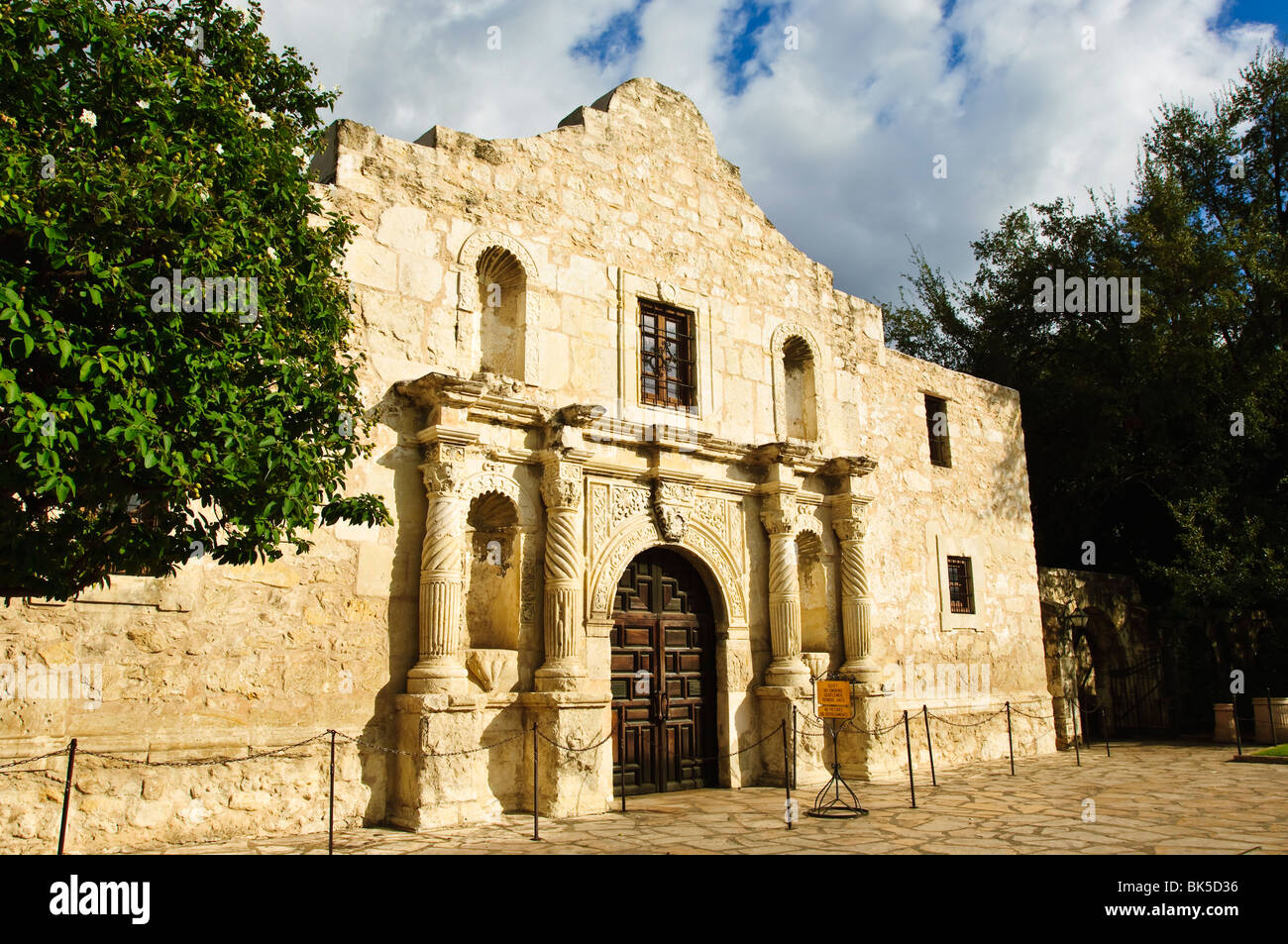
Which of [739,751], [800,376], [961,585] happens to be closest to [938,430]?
[961,585]

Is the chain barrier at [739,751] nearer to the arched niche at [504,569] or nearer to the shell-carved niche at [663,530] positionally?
the shell-carved niche at [663,530]

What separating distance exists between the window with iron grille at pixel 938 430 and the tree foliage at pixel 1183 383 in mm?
4657

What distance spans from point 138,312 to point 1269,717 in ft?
56.6

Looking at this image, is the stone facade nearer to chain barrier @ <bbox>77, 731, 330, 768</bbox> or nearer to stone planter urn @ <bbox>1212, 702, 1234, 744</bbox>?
chain barrier @ <bbox>77, 731, 330, 768</bbox>

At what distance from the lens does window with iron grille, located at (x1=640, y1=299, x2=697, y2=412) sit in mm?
11125

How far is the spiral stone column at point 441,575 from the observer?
8.37m

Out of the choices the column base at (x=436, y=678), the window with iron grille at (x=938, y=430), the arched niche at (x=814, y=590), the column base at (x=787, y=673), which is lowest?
the column base at (x=787, y=673)

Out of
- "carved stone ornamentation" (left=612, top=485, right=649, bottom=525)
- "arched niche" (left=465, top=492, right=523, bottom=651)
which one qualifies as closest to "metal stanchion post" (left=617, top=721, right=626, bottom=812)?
"arched niche" (left=465, top=492, right=523, bottom=651)

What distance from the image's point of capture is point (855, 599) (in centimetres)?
1205

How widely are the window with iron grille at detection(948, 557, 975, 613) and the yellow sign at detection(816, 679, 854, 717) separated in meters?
5.58

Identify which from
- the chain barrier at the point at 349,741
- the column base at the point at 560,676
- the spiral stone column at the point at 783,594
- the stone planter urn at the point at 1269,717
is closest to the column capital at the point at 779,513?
the spiral stone column at the point at 783,594


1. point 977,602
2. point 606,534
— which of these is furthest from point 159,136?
→ point 977,602
